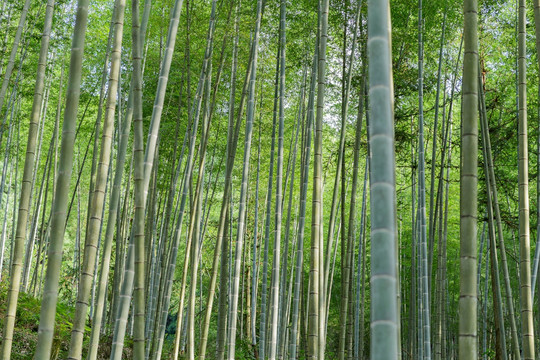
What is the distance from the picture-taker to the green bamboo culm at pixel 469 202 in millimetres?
1784

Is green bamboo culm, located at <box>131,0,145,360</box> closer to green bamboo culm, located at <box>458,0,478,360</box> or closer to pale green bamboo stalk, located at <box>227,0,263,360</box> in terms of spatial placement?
green bamboo culm, located at <box>458,0,478,360</box>

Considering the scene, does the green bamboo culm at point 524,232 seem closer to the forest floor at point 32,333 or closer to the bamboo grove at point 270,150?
the bamboo grove at point 270,150

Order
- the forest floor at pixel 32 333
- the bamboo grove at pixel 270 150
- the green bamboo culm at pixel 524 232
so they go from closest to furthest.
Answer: the bamboo grove at pixel 270 150 < the green bamboo culm at pixel 524 232 < the forest floor at pixel 32 333

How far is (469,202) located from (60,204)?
1453 mm

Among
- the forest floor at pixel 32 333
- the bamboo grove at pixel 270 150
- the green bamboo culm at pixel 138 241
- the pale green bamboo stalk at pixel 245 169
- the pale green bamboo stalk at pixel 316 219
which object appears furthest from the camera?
the forest floor at pixel 32 333

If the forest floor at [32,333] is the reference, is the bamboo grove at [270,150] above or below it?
above

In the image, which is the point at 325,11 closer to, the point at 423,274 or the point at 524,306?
the point at 524,306

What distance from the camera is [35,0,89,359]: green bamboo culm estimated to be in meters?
2.04

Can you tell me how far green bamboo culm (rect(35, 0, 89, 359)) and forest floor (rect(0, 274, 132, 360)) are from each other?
3492mm

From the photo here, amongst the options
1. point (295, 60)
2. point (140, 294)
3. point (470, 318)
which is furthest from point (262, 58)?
point (470, 318)

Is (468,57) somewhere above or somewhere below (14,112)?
below

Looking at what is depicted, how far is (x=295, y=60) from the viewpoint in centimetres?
695

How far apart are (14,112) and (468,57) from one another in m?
7.02

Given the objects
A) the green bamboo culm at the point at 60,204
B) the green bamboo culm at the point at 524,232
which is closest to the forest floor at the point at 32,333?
the green bamboo culm at the point at 60,204
